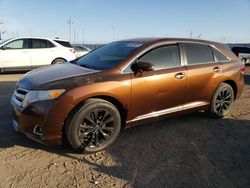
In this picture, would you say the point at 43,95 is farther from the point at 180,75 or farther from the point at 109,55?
the point at 180,75

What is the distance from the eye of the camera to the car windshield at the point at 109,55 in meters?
4.95

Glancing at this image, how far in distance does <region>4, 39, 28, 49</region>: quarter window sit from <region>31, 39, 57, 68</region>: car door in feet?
0.90

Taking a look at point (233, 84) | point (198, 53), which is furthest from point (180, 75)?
point (233, 84)

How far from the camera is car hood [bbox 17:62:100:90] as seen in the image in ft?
13.9

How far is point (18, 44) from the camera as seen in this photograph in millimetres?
12391

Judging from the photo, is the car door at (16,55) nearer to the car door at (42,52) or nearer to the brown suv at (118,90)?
the car door at (42,52)

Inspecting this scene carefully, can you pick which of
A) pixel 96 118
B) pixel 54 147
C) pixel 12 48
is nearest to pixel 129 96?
pixel 96 118

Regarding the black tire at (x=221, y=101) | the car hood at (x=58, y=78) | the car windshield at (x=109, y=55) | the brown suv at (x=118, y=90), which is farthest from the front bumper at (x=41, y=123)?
the black tire at (x=221, y=101)

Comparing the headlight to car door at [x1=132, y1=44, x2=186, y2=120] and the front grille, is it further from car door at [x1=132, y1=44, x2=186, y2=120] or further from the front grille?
car door at [x1=132, y1=44, x2=186, y2=120]

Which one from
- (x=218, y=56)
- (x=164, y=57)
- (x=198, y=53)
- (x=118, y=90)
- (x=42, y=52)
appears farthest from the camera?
(x=42, y=52)

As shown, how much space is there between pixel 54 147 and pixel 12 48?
877 centimetres

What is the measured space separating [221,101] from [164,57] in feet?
5.70

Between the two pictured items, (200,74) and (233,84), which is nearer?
(200,74)

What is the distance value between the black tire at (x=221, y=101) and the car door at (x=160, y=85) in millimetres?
966
